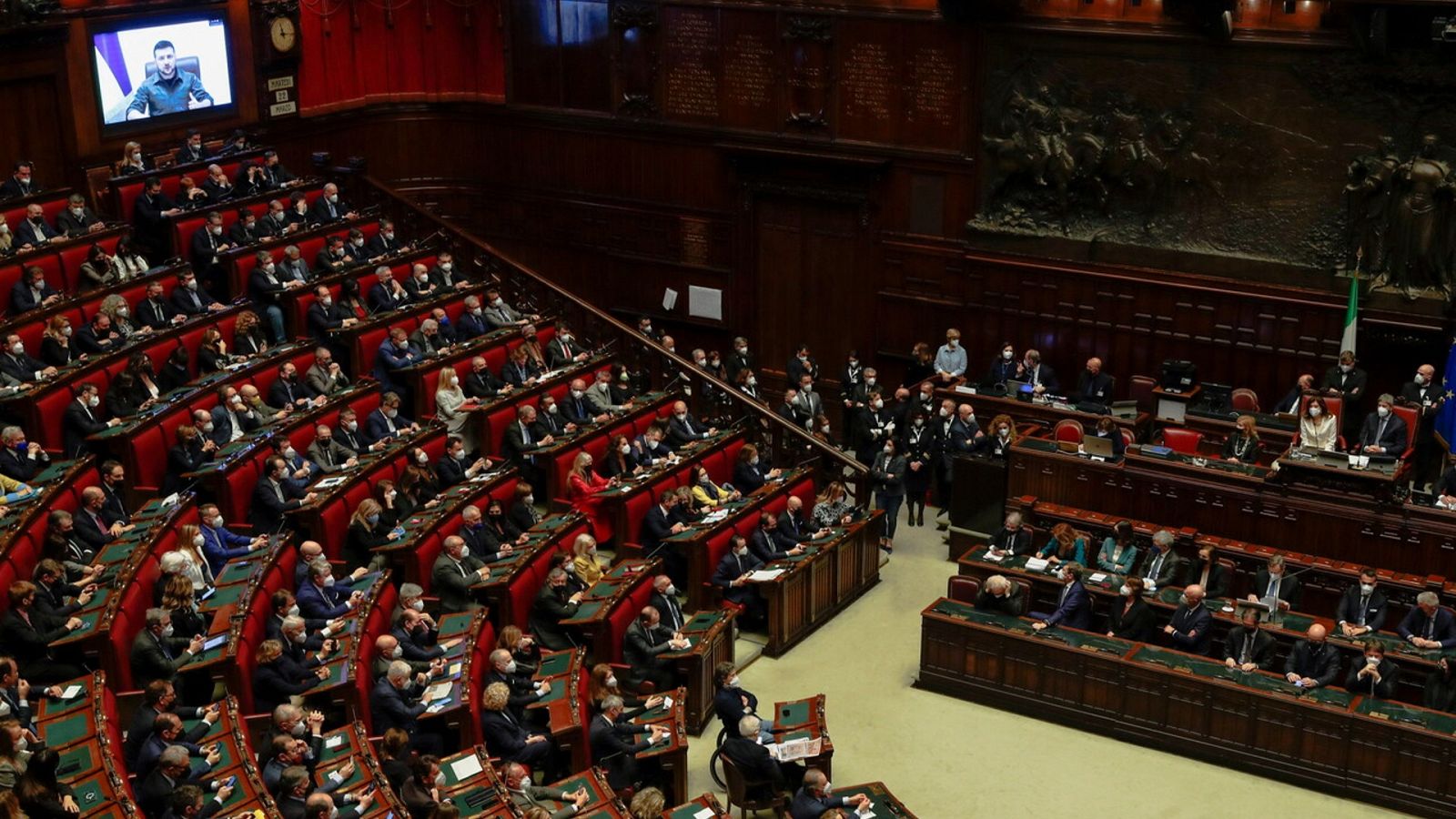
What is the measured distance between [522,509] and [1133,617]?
446cm

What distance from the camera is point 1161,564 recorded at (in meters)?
11.8

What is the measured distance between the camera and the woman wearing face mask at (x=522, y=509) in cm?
1185

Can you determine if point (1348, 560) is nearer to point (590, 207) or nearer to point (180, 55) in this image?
point (590, 207)

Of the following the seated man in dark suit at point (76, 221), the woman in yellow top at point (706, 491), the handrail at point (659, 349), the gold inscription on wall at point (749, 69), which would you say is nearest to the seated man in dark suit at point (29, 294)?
the seated man in dark suit at point (76, 221)

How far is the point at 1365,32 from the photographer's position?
1266cm

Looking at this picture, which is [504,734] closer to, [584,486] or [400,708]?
[400,708]

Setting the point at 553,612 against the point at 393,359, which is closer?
the point at 553,612

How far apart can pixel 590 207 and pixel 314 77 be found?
3121mm

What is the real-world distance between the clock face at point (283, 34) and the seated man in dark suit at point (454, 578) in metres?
7.19

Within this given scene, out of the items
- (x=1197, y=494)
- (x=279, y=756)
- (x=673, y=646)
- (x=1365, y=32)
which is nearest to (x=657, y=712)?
(x=673, y=646)

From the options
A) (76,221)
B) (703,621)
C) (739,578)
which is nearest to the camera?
(703,621)

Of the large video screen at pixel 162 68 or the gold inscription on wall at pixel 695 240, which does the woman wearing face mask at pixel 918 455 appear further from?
the large video screen at pixel 162 68

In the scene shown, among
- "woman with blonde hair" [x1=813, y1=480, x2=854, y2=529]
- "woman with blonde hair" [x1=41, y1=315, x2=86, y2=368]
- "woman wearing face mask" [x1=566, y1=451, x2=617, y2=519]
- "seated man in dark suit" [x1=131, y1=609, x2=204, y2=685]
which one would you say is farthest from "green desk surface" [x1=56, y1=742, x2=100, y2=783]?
"woman with blonde hair" [x1=813, y1=480, x2=854, y2=529]

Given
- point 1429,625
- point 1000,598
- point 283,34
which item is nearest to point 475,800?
point 1000,598
